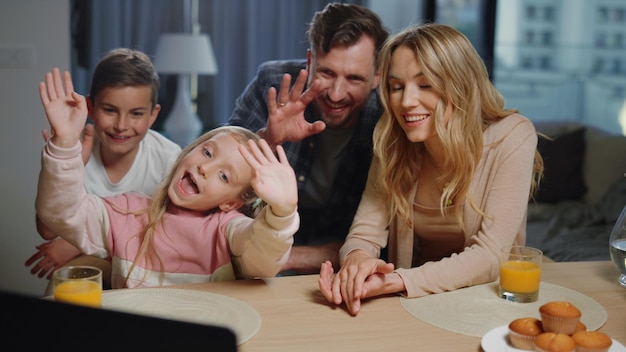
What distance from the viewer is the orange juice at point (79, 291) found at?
4.58 feet

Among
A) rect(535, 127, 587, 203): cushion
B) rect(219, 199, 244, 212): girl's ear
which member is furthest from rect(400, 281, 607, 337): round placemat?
rect(535, 127, 587, 203): cushion

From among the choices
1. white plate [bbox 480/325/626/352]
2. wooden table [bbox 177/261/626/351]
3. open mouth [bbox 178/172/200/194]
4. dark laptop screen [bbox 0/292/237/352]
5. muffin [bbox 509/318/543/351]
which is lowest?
wooden table [bbox 177/261/626/351]

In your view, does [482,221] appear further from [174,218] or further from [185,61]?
[185,61]

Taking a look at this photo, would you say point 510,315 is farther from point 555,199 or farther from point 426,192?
point 555,199

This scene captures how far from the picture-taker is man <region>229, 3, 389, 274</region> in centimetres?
215

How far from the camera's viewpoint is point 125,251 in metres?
1.85

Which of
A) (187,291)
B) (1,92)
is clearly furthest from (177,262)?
(1,92)

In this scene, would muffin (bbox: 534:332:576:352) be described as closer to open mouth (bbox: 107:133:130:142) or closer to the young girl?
the young girl

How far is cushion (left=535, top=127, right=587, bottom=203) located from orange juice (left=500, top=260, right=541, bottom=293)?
2.36m

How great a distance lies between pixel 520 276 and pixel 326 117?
0.88 metres

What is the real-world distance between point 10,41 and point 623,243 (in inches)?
84.5

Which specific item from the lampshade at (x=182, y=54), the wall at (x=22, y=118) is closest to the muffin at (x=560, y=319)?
the wall at (x=22, y=118)

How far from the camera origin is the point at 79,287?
1412 millimetres

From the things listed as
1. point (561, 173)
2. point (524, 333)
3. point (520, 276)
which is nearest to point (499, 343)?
point (524, 333)
